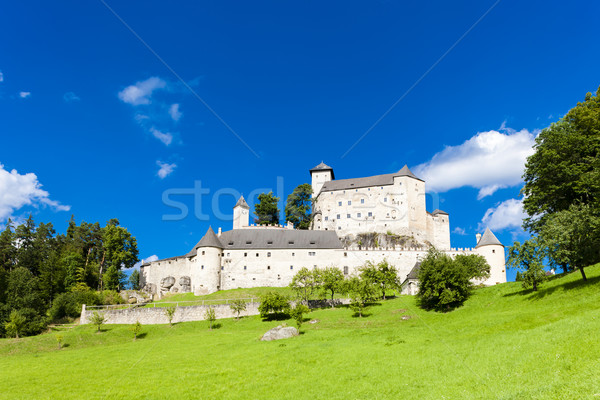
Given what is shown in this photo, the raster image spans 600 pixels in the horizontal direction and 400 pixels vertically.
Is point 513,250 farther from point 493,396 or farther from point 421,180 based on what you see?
point 421,180

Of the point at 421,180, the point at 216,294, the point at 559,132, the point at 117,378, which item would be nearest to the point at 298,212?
the point at 421,180

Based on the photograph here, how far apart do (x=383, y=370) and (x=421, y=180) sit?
7690cm

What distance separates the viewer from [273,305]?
1721 inches

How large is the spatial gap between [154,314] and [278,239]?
29.4m

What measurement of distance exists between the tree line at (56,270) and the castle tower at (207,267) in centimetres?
1256

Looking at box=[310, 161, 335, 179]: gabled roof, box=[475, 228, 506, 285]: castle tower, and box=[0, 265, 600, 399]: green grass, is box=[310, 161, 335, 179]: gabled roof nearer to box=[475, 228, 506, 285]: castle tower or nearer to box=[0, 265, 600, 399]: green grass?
box=[475, 228, 506, 285]: castle tower

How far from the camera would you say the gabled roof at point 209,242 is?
6686cm

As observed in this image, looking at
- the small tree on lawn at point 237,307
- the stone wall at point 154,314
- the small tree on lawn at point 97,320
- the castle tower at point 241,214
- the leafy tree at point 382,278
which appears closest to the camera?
the small tree on lawn at point 97,320

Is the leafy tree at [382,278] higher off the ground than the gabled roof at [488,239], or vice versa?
the gabled roof at [488,239]

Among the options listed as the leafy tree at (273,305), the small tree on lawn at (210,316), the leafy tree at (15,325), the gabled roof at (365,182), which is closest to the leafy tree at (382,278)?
the leafy tree at (273,305)

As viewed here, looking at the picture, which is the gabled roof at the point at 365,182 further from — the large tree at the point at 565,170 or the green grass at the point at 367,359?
the green grass at the point at 367,359

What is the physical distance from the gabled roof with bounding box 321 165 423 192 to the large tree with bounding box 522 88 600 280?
48.2 m

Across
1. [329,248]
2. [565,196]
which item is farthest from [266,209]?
[565,196]

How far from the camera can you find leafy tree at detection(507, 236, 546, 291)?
98.5ft
